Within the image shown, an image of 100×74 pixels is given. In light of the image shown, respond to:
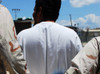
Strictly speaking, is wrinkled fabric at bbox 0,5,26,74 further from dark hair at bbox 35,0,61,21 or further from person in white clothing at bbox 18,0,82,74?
dark hair at bbox 35,0,61,21

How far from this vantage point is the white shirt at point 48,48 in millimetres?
2189

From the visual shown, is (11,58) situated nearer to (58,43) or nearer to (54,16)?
(58,43)

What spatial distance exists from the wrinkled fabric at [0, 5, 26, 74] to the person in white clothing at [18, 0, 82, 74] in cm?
65

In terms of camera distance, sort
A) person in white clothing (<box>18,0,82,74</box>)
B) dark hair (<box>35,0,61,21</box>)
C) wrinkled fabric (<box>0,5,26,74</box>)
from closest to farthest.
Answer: wrinkled fabric (<box>0,5,26,74</box>), person in white clothing (<box>18,0,82,74</box>), dark hair (<box>35,0,61,21</box>)

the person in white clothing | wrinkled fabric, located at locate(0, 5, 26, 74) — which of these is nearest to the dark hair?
the person in white clothing

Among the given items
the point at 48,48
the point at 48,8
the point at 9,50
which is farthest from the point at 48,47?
the point at 9,50

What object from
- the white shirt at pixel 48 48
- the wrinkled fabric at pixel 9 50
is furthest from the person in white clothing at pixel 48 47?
the wrinkled fabric at pixel 9 50

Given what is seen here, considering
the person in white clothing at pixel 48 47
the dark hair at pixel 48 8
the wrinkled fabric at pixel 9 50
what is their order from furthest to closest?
the dark hair at pixel 48 8, the person in white clothing at pixel 48 47, the wrinkled fabric at pixel 9 50

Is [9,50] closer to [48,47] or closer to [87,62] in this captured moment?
[87,62]

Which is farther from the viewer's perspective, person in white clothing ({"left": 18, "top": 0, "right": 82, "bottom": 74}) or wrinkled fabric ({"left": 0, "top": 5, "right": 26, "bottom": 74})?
person in white clothing ({"left": 18, "top": 0, "right": 82, "bottom": 74})

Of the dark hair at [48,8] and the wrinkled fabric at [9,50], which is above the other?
the dark hair at [48,8]

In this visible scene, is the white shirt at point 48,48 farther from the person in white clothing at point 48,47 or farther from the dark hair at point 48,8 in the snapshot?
the dark hair at point 48,8

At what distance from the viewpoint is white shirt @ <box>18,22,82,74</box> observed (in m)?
2.19

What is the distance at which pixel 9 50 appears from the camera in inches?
59.4
